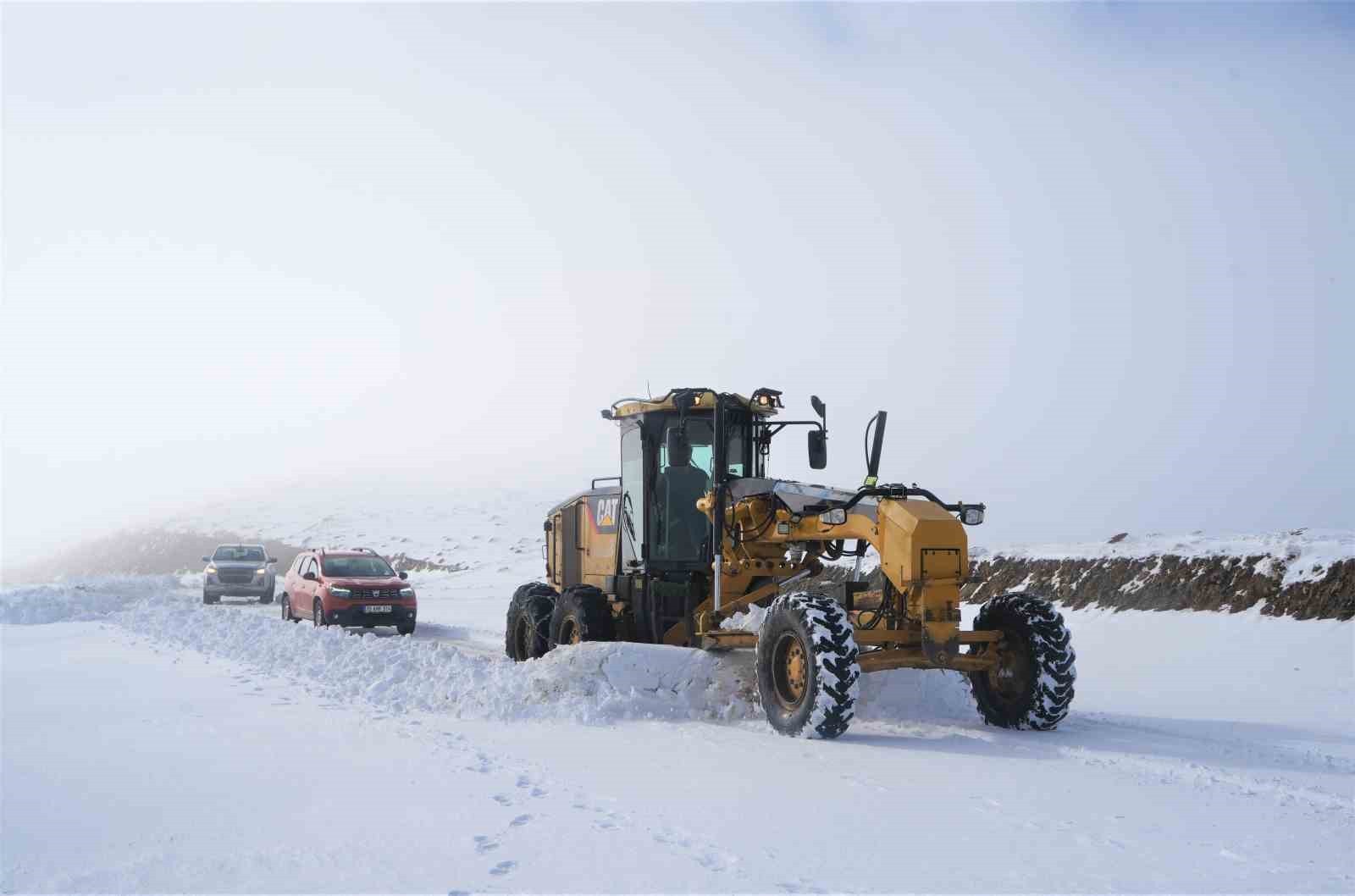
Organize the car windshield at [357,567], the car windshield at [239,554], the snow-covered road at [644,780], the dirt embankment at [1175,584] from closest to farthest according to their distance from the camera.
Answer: the snow-covered road at [644,780] < the dirt embankment at [1175,584] < the car windshield at [357,567] < the car windshield at [239,554]

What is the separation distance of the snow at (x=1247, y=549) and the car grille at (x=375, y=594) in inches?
467

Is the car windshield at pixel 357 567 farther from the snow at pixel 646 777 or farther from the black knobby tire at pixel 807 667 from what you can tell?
the black knobby tire at pixel 807 667

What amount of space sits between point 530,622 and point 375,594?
23.4 feet

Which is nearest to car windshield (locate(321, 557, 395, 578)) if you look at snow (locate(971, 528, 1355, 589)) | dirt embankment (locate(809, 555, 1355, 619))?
dirt embankment (locate(809, 555, 1355, 619))

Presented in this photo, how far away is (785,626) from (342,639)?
7445 millimetres

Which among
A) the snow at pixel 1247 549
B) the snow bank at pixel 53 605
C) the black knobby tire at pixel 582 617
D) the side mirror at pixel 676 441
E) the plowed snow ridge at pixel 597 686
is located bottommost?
the snow bank at pixel 53 605

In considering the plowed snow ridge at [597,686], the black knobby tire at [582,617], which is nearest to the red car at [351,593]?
the plowed snow ridge at [597,686]

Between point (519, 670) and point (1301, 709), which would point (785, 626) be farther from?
point (1301, 709)

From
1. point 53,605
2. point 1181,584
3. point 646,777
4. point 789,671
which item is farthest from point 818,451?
point 53,605

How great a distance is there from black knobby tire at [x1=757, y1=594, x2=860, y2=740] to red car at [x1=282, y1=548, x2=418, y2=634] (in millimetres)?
11934

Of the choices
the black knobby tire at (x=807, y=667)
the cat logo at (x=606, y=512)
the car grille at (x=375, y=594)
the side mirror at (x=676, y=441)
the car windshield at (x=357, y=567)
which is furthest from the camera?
the car windshield at (x=357, y=567)

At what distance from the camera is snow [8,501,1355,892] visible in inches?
189

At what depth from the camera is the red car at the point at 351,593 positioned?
18484mm

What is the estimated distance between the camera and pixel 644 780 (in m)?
6.55
